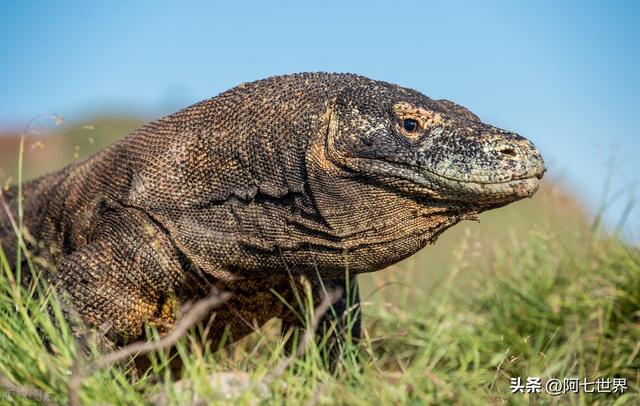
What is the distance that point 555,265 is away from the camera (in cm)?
770

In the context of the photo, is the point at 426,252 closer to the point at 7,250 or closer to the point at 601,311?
the point at 601,311

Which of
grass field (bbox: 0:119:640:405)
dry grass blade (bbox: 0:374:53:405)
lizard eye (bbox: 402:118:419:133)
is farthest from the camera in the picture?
lizard eye (bbox: 402:118:419:133)

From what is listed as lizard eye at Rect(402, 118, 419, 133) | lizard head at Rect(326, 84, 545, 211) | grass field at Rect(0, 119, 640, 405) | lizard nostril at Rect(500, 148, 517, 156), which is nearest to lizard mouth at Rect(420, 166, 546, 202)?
lizard head at Rect(326, 84, 545, 211)

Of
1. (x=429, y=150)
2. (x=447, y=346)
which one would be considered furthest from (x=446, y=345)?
(x=429, y=150)

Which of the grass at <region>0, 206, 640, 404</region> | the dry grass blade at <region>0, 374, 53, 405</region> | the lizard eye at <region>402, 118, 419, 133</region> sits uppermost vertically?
the lizard eye at <region>402, 118, 419, 133</region>

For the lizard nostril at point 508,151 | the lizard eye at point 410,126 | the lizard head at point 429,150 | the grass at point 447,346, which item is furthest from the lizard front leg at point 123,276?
the lizard nostril at point 508,151

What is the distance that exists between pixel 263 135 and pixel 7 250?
8.52 ft

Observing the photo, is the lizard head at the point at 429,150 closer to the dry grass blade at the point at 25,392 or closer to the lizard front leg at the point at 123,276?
→ the lizard front leg at the point at 123,276

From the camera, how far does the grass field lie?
3535mm

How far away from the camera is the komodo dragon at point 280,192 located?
443cm

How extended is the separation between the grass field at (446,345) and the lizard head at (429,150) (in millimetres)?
688

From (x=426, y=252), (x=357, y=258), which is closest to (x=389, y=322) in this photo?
(x=357, y=258)

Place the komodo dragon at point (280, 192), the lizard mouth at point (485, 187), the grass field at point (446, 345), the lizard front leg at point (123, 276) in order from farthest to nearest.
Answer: the lizard front leg at point (123, 276), the komodo dragon at point (280, 192), the lizard mouth at point (485, 187), the grass field at point (446, 345)

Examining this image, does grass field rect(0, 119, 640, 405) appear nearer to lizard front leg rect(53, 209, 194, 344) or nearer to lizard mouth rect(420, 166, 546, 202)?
lizard front leg rect(53, 209, 194, 344)
